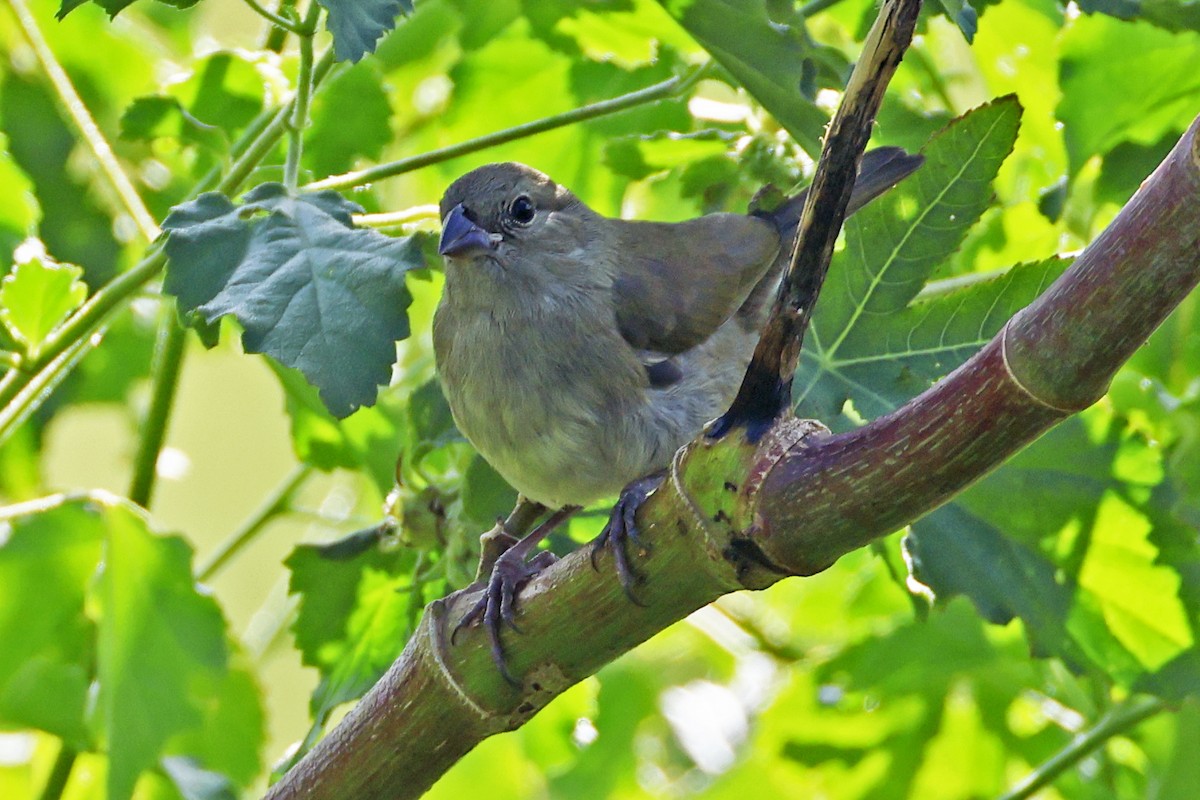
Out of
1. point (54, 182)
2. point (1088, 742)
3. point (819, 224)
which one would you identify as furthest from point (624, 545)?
point (54, 182)

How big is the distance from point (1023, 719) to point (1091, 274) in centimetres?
156

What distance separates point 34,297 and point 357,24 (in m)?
0.59

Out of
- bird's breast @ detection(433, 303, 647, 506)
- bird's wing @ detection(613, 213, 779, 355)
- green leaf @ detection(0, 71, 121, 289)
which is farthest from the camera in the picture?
green leaf @ detection(0, 71, 121, 289)

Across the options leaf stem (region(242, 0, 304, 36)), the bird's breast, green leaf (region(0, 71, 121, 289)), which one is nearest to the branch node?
leaf stem (region(242, 0, 304, 36))

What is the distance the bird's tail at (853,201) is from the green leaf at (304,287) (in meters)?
0.50

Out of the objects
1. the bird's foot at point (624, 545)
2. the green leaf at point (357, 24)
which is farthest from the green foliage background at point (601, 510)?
the bird's foot at point (624, 545)

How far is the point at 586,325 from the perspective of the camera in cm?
212

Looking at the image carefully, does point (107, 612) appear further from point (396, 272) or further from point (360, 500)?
point (360, 500)

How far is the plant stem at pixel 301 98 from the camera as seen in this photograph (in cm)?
150

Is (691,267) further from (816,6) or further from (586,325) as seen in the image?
(816,6)

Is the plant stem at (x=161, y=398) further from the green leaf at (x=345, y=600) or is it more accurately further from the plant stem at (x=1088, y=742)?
the plant stem at (x=1088, y=742)

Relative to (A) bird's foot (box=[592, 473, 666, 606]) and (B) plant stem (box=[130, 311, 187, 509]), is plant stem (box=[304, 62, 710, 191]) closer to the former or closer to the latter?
(B) plant stem (box=[130, 311, 187, 509])

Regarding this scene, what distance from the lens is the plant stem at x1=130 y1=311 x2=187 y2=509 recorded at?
6.21ft

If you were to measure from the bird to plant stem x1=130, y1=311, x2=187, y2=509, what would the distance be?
37 cm
